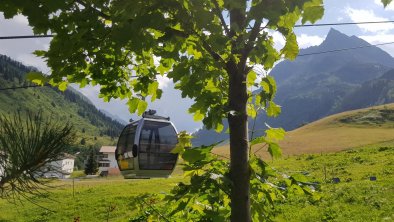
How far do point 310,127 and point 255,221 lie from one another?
145 m

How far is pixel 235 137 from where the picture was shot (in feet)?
14.7

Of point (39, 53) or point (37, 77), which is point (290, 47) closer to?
point (39, 53)

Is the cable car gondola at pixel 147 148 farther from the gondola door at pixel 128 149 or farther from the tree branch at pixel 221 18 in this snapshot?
the tree branch at pixel 221 18

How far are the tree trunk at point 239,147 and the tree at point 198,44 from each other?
0.04ft

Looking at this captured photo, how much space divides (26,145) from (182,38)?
213 centimetres

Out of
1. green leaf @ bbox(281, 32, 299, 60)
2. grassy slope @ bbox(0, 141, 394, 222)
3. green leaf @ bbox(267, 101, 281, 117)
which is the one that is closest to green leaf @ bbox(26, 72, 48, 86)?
grassy slope @ bbox(0, 141, 394, 222)

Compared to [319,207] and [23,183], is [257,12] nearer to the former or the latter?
[23,183]

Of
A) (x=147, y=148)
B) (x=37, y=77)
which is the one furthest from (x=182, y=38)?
(x=147, y=148)

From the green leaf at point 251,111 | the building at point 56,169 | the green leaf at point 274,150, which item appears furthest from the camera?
the green leaf at point 251,111

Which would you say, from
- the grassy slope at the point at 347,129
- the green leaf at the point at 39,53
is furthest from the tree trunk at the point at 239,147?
the grassy slope at the point at 347,129

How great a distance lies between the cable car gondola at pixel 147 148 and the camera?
18625 mm

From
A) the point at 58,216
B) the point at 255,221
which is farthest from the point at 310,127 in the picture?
the point at 255,221

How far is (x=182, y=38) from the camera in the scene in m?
4.35

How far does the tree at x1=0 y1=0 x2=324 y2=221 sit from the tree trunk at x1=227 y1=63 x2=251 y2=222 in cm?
1
